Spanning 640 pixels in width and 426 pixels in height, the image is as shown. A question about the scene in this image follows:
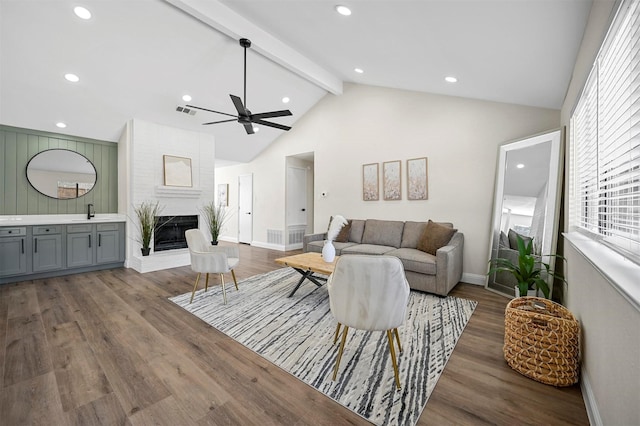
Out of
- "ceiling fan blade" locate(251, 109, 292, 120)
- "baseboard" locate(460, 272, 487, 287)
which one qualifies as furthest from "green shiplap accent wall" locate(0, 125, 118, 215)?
"baseboard" locate(460, 272, 487, 287)

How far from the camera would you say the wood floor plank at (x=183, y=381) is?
1.52 meters

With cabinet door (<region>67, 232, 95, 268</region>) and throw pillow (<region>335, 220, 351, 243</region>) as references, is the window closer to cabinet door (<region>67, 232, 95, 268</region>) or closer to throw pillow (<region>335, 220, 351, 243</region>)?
throw pillow (<region>335, 220, 351, 243</region>)

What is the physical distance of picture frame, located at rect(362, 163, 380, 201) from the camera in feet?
16.5

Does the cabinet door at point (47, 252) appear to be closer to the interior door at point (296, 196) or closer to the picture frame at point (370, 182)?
the interior door at point (296, 196)

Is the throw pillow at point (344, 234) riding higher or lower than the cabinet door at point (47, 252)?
higher

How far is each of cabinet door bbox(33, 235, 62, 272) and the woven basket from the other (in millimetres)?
6106

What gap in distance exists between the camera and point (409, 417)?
1.50m

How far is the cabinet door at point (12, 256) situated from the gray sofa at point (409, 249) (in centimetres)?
430

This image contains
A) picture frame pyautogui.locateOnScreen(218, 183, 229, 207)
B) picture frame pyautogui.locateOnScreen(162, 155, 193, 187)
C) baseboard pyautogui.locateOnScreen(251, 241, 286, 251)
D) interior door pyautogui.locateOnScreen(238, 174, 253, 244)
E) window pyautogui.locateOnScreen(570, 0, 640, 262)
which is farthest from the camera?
picture frame pyautogui.locateOnScreen(218, 183, 229, 207)

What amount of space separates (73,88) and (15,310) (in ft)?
10.1

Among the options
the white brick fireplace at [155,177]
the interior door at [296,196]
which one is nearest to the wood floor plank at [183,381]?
the white brick fireplace at [155,177]

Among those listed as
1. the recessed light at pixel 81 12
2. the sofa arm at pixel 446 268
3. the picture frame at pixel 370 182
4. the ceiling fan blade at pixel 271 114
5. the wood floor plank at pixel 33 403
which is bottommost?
the wood floor plank at pixel 33 403

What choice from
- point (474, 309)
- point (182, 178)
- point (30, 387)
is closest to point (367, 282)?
point (474, 309)

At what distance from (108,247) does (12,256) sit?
1142mm
